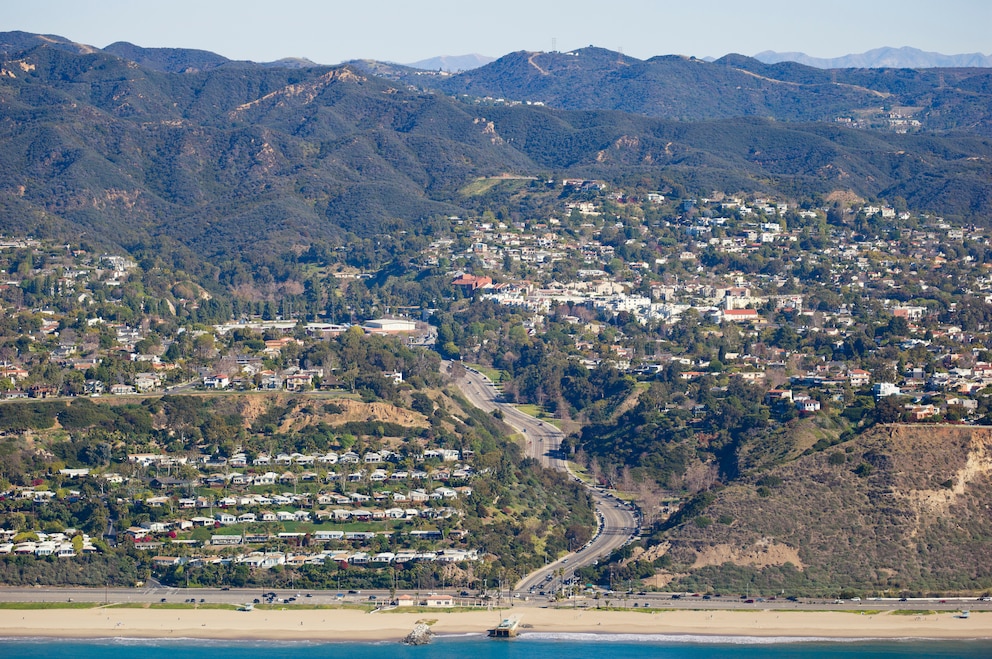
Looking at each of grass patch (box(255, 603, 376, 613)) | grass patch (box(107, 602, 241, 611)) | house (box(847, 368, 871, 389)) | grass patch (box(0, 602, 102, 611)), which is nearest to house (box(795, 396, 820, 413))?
house (box(847, 368, 871, 389))

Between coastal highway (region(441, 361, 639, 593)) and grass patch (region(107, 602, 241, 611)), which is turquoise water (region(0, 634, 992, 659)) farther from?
coastal highway (region(441, 361, 639, 593))

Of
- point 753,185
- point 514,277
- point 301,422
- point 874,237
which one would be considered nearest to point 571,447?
point 301,422

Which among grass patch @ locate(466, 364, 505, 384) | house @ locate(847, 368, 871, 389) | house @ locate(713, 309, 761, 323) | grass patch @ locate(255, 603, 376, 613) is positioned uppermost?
house @ locate(847, 368, 871, 389)

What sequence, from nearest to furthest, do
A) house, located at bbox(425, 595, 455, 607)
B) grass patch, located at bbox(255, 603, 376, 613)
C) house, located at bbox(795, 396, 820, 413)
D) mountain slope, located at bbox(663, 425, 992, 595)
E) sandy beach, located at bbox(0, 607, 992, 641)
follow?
sandy beach, located at bbox(0, 607, 992, 641)
grass patch, located at bbox(255, 603, 376, 613)
house, located at bbox(425, 595, 455, 607)
mountain slope, located at bbox(663, 425, 992, 595)
house, located at bbox(795, 396, 820, 413)

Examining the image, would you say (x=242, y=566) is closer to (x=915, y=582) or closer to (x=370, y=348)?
(x=915, y=582)

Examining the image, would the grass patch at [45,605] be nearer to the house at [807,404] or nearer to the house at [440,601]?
the house at [440,601]

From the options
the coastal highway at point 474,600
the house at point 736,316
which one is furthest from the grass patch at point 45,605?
the house at point 736,316
